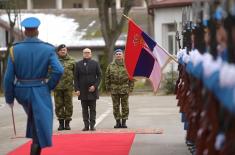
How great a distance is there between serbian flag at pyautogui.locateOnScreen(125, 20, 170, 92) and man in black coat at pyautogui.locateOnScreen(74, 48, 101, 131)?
120 inches

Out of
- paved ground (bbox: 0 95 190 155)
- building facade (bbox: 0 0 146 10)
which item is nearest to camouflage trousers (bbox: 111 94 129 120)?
paved ground (bbox: 0 95 190 155)

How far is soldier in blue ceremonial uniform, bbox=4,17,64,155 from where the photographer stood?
8.84m

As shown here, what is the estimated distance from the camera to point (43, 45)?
9.04 metres

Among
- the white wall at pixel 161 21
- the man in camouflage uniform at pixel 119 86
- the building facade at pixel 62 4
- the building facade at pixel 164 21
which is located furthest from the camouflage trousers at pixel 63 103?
the building facade at pixel 62 4

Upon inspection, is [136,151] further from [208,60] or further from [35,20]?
[208,60]

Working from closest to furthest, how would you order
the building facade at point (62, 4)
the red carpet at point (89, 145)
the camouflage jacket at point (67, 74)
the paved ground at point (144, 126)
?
the red carpet at point (89, 145)
the paved ground at point (144, 126)
the camouflage jacket at point (67, 74)
the building facade at point (62, 4)

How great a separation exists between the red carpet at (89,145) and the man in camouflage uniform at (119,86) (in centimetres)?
142

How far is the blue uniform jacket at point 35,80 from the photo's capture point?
348 inches

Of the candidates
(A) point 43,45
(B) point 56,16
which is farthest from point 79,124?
(B) point 56,16

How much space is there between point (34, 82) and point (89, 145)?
3.05 meters

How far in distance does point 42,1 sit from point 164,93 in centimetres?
4074

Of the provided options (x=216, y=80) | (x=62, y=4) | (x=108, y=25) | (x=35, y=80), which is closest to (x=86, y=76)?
(x=35, y=80)

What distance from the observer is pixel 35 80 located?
892 centimetres

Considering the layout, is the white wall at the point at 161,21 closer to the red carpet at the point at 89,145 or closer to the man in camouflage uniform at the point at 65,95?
the man in camouflage uniform at the point at 65,95
